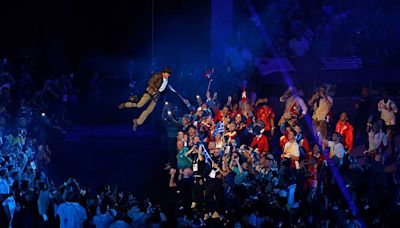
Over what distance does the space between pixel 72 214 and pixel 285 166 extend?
3325 mm

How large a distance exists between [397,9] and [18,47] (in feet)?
32.6

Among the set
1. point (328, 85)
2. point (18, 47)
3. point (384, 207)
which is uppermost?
point (18, 47)

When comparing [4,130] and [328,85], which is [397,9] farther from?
[4,130]

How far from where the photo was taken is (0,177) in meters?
9.91

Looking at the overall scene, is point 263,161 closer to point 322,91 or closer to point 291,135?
point 291,135

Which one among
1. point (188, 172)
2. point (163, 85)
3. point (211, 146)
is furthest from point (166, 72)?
point (188, 172)

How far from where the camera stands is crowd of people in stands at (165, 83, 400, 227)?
9109 millimetres

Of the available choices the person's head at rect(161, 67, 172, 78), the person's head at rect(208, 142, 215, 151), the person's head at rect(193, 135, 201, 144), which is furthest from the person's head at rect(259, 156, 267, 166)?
the person's head at rect(161, 67, 172, 78)

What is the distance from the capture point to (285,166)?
10.7 meters

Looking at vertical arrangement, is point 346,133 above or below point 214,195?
above

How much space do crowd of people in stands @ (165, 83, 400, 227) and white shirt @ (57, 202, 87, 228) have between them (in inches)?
46.2

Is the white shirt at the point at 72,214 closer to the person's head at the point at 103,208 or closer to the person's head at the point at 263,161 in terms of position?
the person's head at the point at 103,208

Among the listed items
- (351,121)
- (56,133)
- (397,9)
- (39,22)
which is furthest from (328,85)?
(39,22)

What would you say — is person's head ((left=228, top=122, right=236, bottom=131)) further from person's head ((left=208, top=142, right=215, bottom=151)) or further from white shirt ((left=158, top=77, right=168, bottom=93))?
white shirt ((left=158, top=77, right=168, bottom=93))
